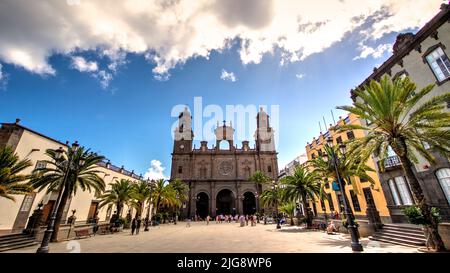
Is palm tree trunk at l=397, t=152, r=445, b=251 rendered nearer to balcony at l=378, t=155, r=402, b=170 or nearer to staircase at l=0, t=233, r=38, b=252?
balcony at l=378, t=155, r=402, b=170

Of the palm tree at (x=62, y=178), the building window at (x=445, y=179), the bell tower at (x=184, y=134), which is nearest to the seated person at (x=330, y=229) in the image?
the building window at (x=445, y=179)

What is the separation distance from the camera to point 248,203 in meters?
41.9

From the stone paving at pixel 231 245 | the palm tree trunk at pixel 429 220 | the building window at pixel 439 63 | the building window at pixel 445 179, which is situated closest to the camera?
the palm tree trunk at pixel 429 220

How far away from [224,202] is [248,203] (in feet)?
18.2

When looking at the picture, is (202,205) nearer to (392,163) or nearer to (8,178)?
(8,178)

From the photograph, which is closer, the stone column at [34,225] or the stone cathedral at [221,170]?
the stone column at [34,225]

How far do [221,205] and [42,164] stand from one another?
33119 millimetres

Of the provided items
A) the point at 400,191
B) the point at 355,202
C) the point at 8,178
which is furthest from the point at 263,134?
the point at 8,178

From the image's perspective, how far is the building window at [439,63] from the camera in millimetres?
12180

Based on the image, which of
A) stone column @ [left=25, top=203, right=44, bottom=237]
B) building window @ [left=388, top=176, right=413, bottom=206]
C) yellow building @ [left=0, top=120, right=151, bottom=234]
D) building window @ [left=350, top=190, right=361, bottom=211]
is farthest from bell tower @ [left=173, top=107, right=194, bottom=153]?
building window @ [left=388, top=176, right=413, bottom=206]

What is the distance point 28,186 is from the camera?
41.0 ft

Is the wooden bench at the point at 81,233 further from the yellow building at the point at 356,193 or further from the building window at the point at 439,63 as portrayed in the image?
the building window at the point at 439,63

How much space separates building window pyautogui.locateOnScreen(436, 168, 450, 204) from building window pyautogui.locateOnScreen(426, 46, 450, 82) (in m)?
6.08

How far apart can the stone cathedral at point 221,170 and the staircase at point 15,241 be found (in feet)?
92.9
